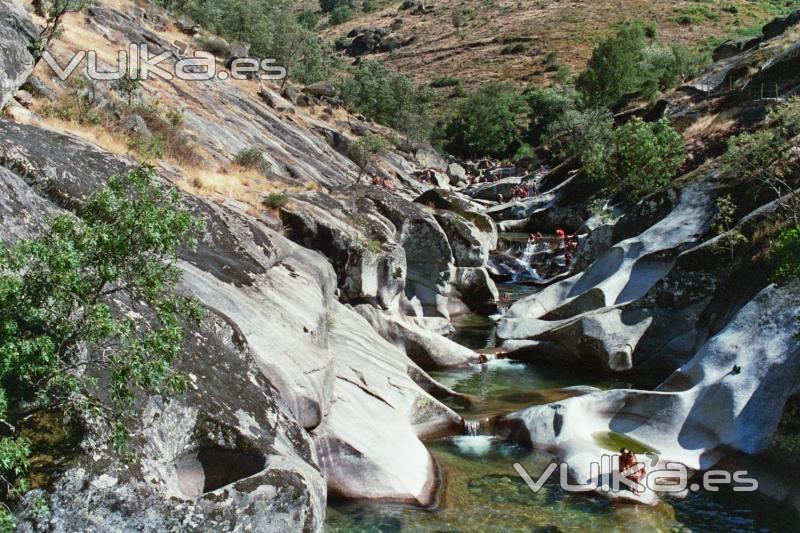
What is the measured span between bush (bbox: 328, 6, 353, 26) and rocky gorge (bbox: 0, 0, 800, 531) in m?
159

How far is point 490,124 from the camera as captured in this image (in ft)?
321

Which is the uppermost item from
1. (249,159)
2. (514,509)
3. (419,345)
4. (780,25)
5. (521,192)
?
(780,25)

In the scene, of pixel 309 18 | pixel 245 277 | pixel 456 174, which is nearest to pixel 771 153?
pixel 245 277

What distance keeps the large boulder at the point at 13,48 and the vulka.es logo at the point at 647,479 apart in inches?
639

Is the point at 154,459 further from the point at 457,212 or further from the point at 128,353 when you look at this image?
the point at 457,212

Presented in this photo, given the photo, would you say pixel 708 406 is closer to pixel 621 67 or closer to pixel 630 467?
pixel 630 467

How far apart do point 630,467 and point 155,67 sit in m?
37.9

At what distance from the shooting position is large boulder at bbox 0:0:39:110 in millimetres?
17469

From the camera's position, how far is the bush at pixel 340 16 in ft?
627

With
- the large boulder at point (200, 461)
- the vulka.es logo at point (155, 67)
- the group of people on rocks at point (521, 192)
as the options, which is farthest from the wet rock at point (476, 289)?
the group of people on rocks at point (521, 192)

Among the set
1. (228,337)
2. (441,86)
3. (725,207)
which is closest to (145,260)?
(228,337)

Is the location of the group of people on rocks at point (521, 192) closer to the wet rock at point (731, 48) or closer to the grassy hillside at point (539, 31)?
the wet rock at point (731, 48)

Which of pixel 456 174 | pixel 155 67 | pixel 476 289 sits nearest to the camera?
pixel 476 289

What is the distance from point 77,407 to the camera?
834 cm
